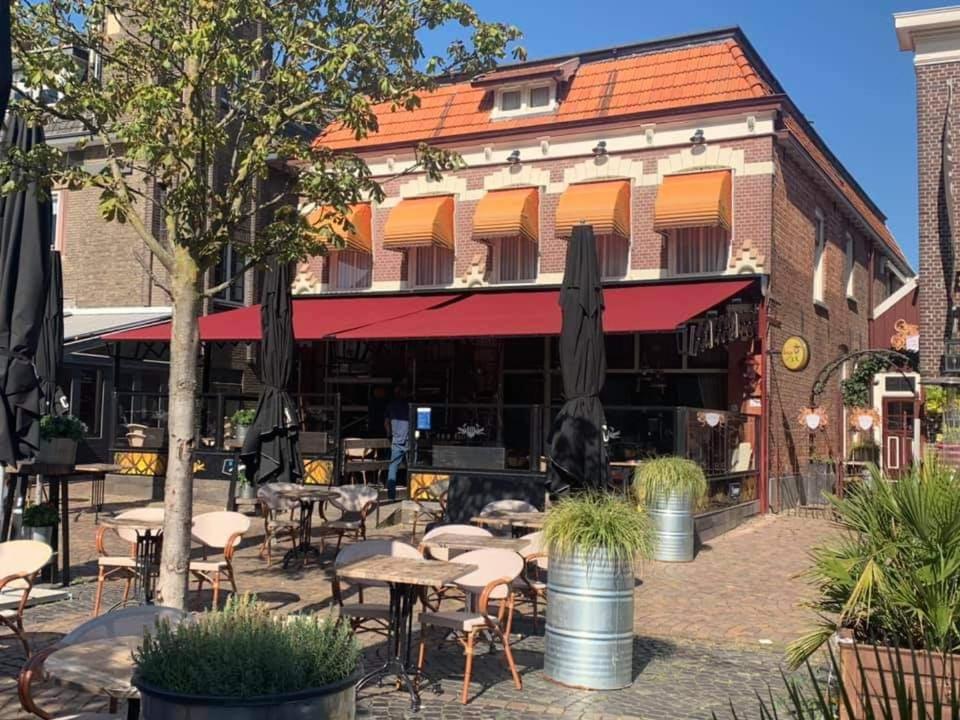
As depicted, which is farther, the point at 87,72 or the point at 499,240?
the point at 499,240

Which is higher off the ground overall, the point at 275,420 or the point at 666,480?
the point at 275,420

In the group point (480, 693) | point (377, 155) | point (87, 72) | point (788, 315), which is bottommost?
point (480, 693)

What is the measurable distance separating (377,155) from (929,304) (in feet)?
34.5

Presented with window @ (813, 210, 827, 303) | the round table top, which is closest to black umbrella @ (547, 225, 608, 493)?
the round table top

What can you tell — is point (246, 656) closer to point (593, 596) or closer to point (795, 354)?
point (593, 596)

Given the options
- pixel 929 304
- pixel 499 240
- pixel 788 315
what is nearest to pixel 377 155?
pixel 499 240

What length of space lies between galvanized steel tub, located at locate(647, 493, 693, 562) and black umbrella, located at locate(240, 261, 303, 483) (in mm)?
4022

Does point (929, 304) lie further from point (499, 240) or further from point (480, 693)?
point (480, 693)

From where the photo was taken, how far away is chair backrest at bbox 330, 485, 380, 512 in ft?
34.3

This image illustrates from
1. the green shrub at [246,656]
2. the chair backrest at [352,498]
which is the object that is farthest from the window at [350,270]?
the green shrub at [246,656]

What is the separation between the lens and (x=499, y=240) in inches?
703

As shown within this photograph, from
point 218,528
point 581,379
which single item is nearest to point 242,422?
point 581,379

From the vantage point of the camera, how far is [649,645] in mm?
7086

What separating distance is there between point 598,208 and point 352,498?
781 centimetres
